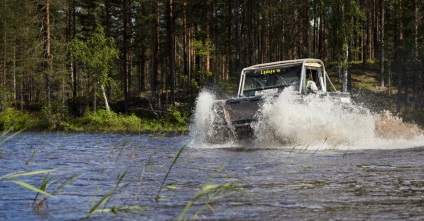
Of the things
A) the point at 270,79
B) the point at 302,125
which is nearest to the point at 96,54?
the point at 270,79

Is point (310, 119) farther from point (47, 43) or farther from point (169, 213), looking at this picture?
point (47, 43)

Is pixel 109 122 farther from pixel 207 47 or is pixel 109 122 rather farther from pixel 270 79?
pixel 270 79

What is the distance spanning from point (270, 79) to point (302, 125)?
2691 mm

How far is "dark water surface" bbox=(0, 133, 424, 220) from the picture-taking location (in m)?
5.95

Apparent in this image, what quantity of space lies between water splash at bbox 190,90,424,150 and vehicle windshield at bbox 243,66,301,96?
1.31m

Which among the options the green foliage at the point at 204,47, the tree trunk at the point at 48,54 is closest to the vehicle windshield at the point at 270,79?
the tree trunk at the point at 48,54

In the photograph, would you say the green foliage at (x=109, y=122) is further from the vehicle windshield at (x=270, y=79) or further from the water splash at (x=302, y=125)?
the water splash at (x=302, y=125)

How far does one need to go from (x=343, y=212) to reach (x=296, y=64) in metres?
13.0

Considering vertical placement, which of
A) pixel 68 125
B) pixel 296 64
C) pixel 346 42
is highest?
pixel 346 42

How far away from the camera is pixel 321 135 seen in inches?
671

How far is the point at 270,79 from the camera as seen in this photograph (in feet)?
62.0

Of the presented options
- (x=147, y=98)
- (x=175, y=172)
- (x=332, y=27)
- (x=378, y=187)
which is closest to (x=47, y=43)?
(x=147, y=98)

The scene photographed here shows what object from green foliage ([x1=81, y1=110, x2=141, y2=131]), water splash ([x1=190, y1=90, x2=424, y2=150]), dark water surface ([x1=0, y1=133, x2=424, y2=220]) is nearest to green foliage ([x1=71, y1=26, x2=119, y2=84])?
green foliage ([x1=81, y1=110, x2=141, y2=131])

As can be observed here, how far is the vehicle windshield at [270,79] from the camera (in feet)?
60.6
